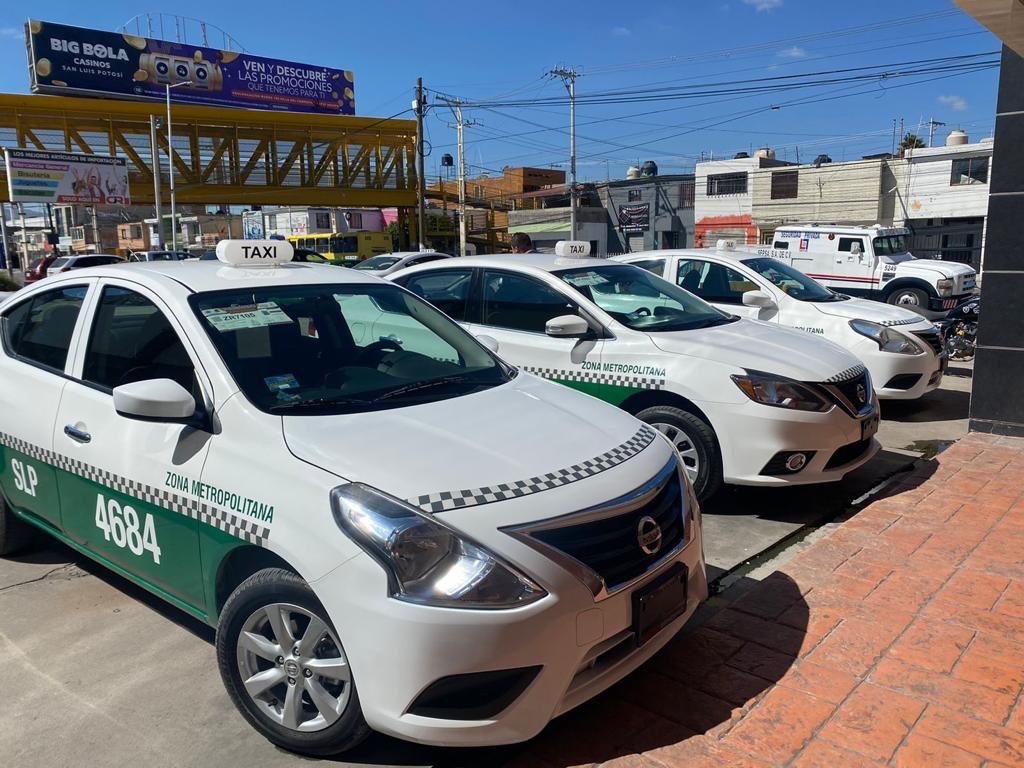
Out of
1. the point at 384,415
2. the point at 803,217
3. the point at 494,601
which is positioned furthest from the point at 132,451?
the point at 803,217

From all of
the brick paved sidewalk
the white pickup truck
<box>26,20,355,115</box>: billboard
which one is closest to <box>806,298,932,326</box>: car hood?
the brick paved sidewalk

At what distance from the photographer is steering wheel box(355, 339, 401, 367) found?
350cm

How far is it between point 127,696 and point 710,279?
Answer: 21.4ft

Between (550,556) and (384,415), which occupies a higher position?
(384,415)

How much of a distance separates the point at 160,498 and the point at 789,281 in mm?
7237

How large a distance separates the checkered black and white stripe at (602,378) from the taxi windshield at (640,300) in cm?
37

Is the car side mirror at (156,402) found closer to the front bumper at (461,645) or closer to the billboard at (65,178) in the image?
the front bumper at (461,645)

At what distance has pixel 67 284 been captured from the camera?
3939 mm

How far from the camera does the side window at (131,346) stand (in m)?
3.25

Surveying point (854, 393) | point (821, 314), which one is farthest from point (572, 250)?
point (821, 314)

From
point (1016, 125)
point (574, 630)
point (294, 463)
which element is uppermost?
point (1016, 125)

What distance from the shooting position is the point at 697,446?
505cm

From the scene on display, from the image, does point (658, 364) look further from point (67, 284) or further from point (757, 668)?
point (67, 284)

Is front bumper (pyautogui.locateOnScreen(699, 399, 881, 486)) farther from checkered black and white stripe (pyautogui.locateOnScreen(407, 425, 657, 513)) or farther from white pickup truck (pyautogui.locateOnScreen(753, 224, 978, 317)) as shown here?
white pickup truck (pyautogui.locateOnScreen(753, 224, 978, 317))
